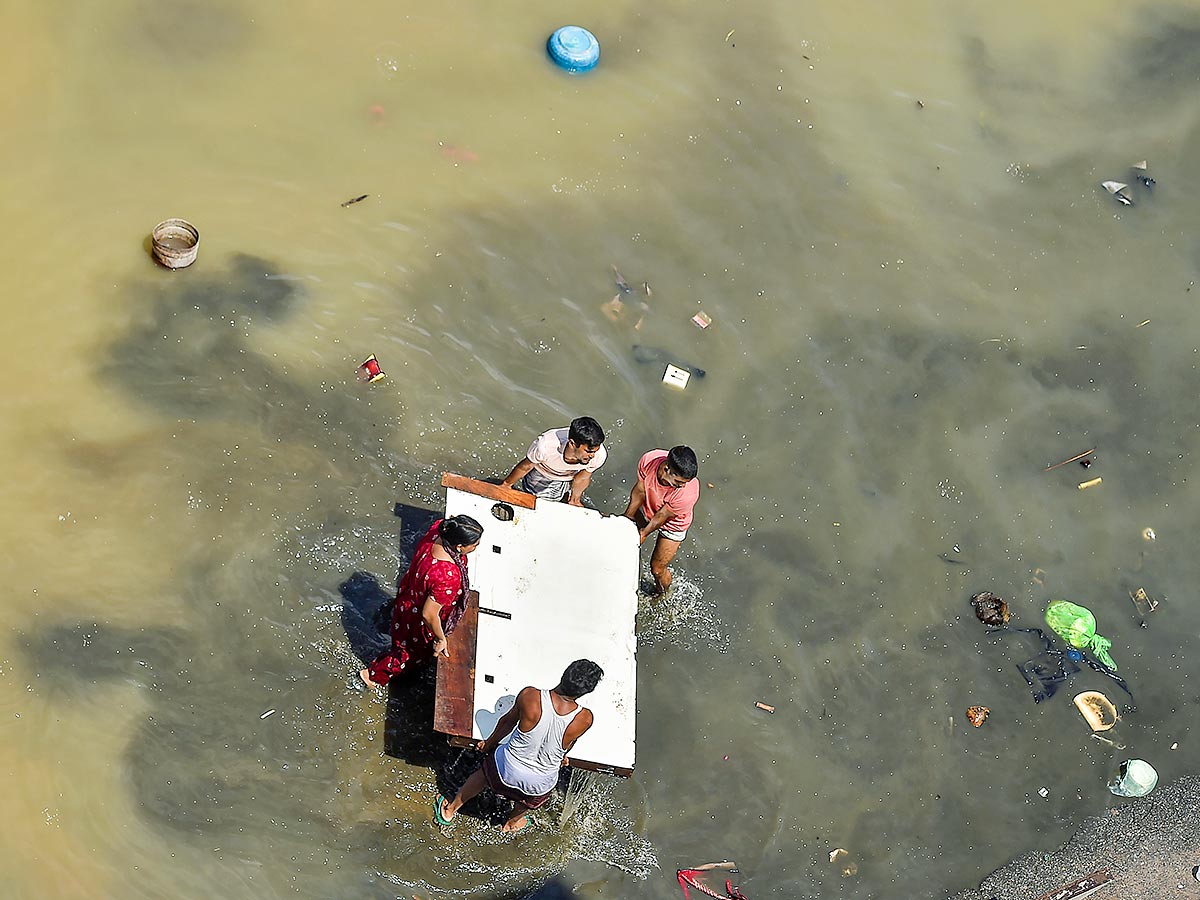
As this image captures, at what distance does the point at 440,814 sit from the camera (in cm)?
682

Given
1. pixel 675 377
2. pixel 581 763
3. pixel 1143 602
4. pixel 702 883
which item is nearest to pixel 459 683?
pixel 581 763

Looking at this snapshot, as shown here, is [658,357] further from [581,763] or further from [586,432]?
[581,763]

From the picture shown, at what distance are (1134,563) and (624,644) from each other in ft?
15.3

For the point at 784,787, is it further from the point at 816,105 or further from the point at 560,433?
the point at 816,105

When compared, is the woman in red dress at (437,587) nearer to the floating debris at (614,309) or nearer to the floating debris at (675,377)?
the floating debris at (675,377)

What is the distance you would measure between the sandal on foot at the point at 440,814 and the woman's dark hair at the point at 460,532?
174 centimetres

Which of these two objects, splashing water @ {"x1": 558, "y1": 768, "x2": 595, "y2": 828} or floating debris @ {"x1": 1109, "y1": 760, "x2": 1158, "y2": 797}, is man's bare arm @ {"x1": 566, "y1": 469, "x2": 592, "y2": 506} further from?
floating debris @ {"x1": 1109, "y1": 760, "x2": 1158, "y2": 797}

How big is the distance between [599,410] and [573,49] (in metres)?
3.37

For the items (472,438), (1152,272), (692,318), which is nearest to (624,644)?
(472,438)

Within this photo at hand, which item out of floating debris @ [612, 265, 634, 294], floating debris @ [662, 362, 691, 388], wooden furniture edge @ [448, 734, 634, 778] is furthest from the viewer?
floating debris @ [612, 265, 634, 294]

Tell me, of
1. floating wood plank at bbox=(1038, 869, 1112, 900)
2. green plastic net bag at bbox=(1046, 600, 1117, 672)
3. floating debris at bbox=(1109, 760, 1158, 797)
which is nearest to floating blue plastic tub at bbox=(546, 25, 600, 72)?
green plastic net bag at bbox=(1046, 600, 1117, 672)

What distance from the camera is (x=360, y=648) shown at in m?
7.33

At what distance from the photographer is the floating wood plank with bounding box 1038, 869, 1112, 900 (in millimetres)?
7566

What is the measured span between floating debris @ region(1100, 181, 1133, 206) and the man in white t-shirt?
6.48 m
